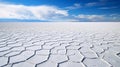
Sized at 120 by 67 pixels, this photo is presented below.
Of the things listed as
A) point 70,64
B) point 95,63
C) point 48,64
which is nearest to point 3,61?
point 48,64

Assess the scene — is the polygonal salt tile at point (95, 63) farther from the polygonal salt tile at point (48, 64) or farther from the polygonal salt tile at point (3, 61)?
the polygonal salt tile at point (3, 61)

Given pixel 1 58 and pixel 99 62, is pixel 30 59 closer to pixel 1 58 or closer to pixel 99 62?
pixel 1 58

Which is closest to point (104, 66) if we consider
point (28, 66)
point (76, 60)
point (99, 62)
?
point (99, 62)

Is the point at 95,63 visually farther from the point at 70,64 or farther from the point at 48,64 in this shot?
the point at 48,64

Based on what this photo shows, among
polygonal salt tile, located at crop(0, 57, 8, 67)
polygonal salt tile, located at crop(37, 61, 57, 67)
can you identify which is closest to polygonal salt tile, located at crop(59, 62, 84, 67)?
polygonal salt tile, located at crop(37, 61, 57, 67)

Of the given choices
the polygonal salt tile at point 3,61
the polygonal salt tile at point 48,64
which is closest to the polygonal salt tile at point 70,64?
the polygonal salt tile at point 48,64

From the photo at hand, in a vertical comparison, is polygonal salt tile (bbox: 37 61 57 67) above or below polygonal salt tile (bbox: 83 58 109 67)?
below

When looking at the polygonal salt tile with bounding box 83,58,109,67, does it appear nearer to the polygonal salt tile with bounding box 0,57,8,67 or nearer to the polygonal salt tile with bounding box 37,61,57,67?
the polygonal salt tile with bounding box 37,61,57,67

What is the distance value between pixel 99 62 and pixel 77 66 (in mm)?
362

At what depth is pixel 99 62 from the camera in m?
1.62

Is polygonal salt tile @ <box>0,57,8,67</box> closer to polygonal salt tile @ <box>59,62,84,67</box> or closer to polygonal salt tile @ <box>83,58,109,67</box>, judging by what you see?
polygonal salt tile @ <box>59,62,84,67</box>

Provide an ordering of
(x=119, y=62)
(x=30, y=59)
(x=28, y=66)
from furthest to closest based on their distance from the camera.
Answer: (x=30, y=59), (x=119, y=62), (x=28, y=66)

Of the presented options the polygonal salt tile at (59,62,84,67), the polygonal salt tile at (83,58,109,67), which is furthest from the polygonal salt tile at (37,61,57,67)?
the polygonal salt tile at (83,58,109,67)

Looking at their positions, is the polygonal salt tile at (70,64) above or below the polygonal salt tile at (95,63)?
below
